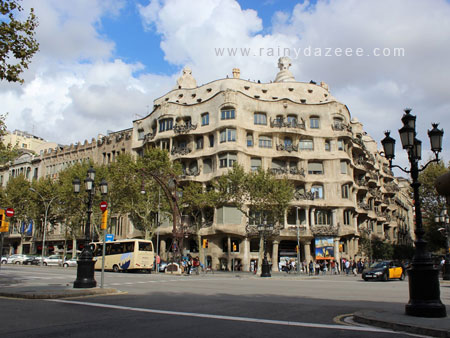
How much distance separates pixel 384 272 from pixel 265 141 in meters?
26.4

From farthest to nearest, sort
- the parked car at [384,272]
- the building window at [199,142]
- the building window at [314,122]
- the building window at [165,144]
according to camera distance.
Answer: the building window at [165,144] < the building window at [314,122] < the building window at [199,142] < the parked car at [384,272]

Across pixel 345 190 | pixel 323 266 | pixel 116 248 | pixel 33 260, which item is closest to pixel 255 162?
pixel 345 190

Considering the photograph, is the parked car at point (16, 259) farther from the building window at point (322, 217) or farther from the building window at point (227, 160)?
the building window at point (322, 217)

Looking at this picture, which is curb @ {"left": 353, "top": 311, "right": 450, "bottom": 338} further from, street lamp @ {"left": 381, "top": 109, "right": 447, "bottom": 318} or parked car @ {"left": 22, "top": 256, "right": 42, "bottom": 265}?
parked car @ {"left": 22, "top": 256, "right": 42, "bottom": 265}

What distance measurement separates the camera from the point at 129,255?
116 feet

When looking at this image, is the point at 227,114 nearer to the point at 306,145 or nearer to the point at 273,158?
the point at 273,158

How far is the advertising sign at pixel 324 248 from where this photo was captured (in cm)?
4750

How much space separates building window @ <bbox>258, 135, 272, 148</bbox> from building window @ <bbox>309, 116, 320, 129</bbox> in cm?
573

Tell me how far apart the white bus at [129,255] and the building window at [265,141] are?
798 inches

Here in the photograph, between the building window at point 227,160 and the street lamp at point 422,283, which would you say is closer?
the street lamp at point 422,283

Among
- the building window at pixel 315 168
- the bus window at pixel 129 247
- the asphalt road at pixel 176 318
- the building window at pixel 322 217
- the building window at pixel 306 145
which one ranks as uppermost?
the building window at pixel 306 145

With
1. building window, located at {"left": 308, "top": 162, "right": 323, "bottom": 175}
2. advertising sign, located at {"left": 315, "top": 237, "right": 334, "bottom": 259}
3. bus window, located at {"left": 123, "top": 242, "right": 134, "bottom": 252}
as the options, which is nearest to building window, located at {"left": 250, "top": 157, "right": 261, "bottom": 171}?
building window, located at {"left": 308, "top": 162, "right": 323, "bottom": 175}

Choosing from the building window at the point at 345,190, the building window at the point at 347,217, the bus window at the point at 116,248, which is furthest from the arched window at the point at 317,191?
the bus window at the point at 116,248

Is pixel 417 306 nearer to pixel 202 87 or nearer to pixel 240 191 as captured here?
pixel 240 191
